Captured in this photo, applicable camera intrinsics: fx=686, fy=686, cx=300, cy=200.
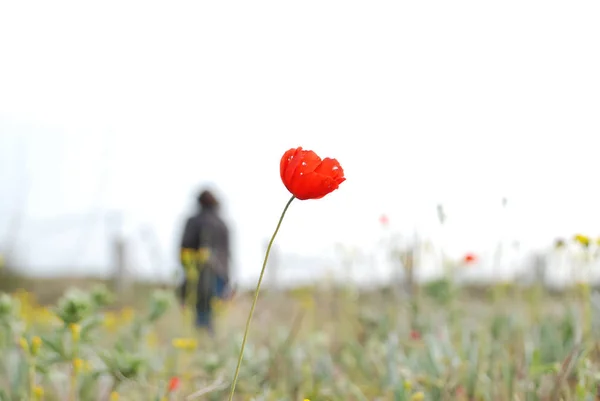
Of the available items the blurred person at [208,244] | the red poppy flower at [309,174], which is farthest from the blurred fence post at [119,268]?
the red poppy flower at [309,174]

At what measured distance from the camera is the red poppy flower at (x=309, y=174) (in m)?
1.24

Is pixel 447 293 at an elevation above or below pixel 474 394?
above

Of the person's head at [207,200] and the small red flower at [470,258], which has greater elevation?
the person's head at [207,200]

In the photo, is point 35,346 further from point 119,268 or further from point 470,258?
→ point 119,268

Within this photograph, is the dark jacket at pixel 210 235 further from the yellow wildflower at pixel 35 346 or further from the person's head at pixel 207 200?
the yellow wildflower at pixel 35 346

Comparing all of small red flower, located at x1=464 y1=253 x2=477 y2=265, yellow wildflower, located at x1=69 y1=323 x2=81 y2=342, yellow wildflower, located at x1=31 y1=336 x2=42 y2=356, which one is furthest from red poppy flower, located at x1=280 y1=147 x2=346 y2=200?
small red flower, located at x1=464 y1=253 x2=477 y2=265

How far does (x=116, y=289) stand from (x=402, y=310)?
1135 cm

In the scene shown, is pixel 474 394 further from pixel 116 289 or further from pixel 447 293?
pixel 116 289

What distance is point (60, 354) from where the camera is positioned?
2.14 metres

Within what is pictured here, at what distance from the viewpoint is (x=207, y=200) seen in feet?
21.6

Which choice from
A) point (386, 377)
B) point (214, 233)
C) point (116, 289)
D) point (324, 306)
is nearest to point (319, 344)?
point (386, 377)

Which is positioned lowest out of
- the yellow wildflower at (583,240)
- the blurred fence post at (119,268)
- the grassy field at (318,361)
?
the blurred fence post at (119,268)

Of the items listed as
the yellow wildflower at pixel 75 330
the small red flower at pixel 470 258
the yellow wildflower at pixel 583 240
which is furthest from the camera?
the small red flower at pixel 470 258

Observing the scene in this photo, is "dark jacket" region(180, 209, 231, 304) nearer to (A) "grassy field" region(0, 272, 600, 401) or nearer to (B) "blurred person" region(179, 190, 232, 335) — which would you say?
(B) "blurred person" region(179, 190, 232, 335)
